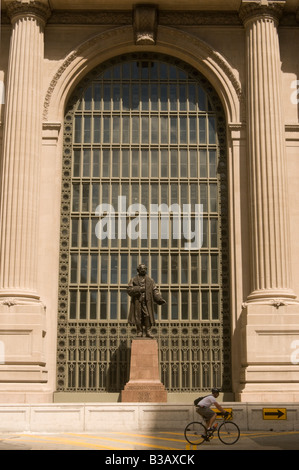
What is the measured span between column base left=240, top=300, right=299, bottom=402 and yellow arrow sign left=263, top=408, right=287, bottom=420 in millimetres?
3168

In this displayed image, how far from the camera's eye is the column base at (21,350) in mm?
22391

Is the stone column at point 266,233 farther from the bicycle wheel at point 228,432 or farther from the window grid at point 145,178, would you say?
the bicycle wheel at point 228,432

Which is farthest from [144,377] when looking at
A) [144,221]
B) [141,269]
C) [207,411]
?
[144,221]

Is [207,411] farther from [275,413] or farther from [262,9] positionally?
[262,9]

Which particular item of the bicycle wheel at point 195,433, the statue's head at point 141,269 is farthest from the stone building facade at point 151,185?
the bicycle wheel at point 195,433

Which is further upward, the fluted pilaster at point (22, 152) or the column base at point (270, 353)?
the fluted pilaster at point (22, 152)

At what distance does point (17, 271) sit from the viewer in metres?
23.8

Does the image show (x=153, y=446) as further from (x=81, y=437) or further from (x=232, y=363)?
(x=232, y=363)

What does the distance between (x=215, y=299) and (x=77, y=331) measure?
529cm

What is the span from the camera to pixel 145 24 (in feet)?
87.2

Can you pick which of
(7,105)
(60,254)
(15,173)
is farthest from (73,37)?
(60,254)

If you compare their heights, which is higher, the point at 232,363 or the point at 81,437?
the point at 232,363

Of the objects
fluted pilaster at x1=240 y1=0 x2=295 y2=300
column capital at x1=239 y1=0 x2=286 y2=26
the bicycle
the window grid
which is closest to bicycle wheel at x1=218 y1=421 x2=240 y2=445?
the bicycle

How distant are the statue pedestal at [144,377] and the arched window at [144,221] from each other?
2461mm
